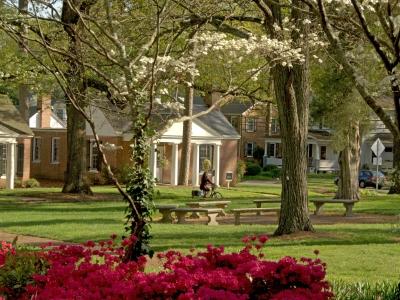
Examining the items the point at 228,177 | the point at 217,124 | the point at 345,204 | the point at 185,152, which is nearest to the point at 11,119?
the point at 185,152

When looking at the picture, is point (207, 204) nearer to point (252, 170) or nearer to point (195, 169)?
point (195, 169)

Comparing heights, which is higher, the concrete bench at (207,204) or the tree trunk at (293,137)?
the tree trunk at (293,137)

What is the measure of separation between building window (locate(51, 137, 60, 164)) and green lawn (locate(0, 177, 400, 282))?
2030cm

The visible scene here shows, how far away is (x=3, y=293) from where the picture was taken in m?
7.76

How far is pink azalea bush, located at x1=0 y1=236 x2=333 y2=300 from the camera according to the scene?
633cm

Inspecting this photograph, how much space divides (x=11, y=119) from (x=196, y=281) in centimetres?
3424

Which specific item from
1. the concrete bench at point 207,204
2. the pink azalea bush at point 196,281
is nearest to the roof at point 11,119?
the concrete bench at point 207,204

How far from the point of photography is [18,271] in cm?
798

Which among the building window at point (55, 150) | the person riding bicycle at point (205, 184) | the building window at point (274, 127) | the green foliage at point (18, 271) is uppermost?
the building window at point (274, 127)

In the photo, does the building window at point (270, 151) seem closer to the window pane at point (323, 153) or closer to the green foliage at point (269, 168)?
the window pane at point (323, 153)

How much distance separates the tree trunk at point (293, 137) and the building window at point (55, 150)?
3167 cm

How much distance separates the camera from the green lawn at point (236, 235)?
1237 centimetres

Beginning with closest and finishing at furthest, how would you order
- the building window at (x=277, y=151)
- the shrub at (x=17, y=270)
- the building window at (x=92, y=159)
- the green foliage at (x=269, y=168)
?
the shrub at (x=17, y=270)
the building window at (x=92, y=159)
the green foliage at (x=269, y=168)
the building window at (x=277, y=151)

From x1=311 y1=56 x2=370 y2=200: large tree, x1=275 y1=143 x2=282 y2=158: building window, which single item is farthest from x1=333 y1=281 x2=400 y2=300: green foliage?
x1=275 y1=143 x2=282 y2=158: building window
